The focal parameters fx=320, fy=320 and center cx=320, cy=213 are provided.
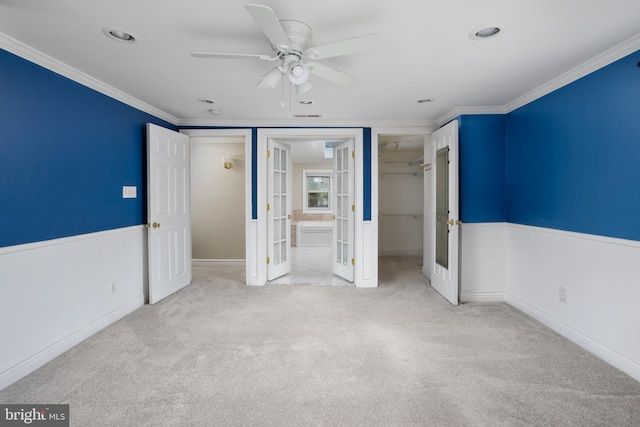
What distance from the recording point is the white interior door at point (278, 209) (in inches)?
177

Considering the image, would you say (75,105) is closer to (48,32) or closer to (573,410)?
(48,32)

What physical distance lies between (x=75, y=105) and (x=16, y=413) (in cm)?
223

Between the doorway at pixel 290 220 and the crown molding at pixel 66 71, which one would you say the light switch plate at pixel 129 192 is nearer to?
the crown molding at pixel 66 71

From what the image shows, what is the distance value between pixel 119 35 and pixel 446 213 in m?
3.47

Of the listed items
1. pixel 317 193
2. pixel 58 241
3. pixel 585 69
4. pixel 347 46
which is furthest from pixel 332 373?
pixel 317 193

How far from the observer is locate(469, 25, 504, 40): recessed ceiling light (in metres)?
1.96

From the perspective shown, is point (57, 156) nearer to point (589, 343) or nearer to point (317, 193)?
point (589, 343)

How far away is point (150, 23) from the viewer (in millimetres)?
1908

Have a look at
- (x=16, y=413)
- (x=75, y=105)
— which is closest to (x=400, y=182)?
(x=75, y=105)

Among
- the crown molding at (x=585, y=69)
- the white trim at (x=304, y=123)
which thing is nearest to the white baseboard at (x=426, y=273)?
the white trim at (x=304, y=123)

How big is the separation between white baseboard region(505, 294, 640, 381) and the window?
538 centimetres

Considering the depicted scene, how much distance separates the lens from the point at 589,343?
8.25 feet

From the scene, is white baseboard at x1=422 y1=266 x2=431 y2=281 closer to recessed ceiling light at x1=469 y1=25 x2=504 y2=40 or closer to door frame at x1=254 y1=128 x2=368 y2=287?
door frame at x1=254 y1=128 x2=368 y2=287

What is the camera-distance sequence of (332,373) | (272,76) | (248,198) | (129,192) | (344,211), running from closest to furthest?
(272,76) → (332,373) → (129,192) → (248,198) → (344,211)
